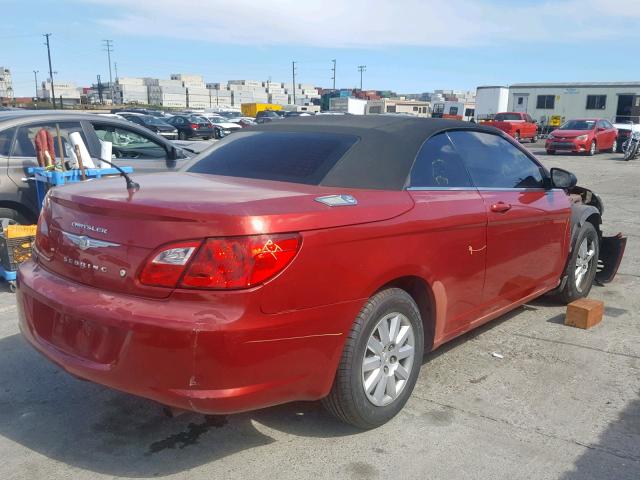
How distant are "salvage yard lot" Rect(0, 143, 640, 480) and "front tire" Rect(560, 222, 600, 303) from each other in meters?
0.91

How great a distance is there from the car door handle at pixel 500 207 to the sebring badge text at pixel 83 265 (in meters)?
2.38

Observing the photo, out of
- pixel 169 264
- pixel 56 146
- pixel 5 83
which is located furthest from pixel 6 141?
pixel 5 83

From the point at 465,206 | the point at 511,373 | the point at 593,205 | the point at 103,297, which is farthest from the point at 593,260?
the point at 103,297

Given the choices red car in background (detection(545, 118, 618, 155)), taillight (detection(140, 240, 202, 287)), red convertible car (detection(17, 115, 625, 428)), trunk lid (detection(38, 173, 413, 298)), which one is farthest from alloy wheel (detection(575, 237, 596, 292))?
red car in background (detection(545, 118, 618, 155))

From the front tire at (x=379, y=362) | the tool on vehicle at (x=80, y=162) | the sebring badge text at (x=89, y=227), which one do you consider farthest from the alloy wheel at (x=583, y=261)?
the tool on vehicle at (x=80, y=162)

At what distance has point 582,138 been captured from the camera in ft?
82.0

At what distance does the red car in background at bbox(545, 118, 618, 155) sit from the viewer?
82.1ft

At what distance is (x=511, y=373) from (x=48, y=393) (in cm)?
288

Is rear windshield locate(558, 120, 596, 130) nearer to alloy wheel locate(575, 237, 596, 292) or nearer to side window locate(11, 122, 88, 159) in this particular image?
alloy wheel locate(575, 237, 596, 292)

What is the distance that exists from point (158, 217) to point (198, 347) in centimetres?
59

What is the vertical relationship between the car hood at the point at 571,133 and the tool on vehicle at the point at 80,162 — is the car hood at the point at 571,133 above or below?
below

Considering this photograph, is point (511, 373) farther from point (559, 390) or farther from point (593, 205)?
point (593, 205)

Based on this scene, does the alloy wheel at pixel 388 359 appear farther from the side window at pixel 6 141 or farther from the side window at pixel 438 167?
the side window at pixel 6 141

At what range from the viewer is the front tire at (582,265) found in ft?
16.7
